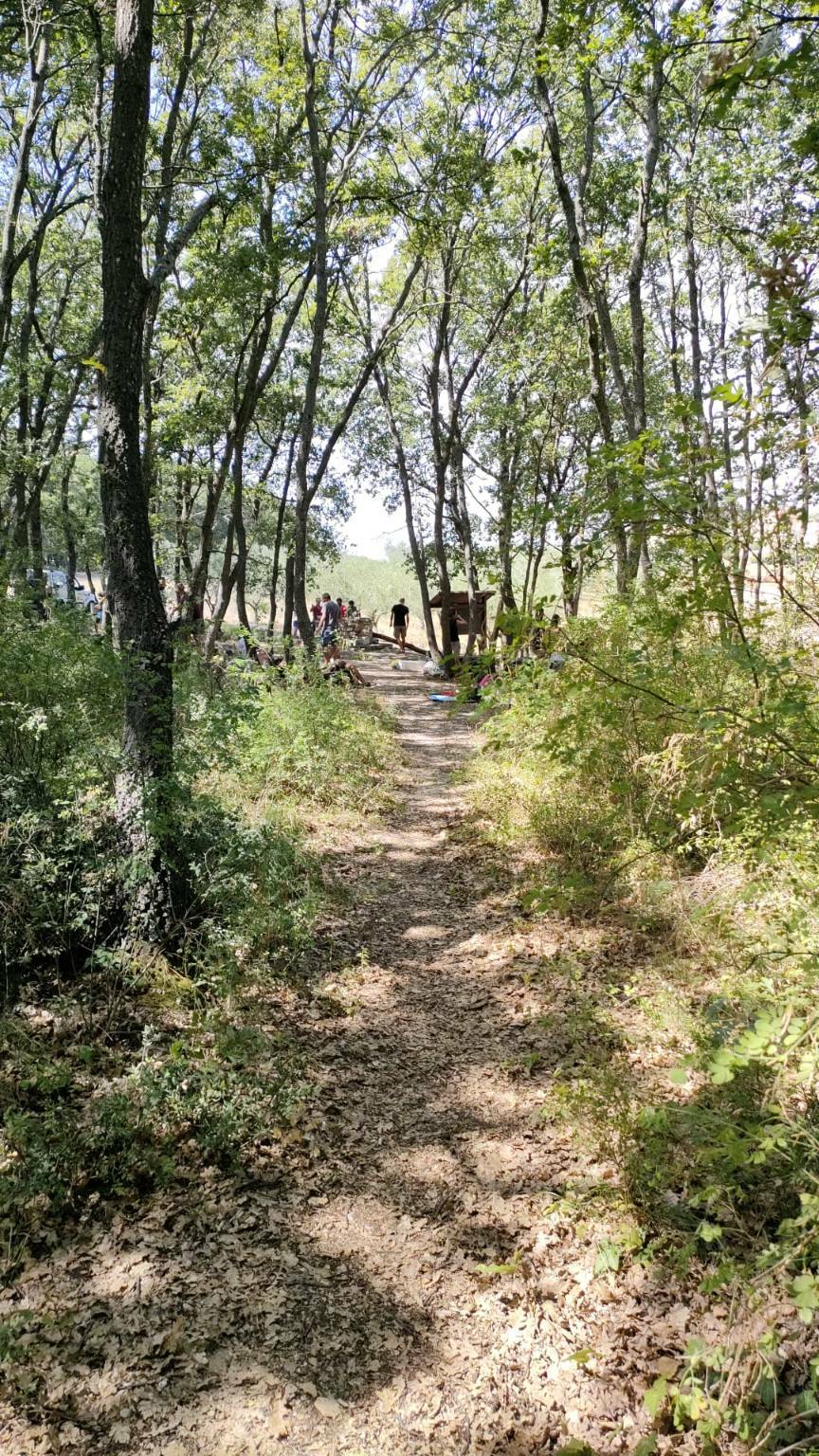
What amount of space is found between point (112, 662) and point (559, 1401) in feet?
12.4

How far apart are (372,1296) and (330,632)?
41.2ft

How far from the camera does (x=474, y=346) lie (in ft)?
66.3

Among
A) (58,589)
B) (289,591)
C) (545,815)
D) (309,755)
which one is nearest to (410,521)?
(289,591)

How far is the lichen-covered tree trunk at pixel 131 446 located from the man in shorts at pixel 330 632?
337 inches

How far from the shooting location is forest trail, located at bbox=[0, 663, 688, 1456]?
2184 millimetres

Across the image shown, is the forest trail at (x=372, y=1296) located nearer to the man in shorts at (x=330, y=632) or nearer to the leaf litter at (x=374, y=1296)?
the leaf litter at (x=374, y=1296)

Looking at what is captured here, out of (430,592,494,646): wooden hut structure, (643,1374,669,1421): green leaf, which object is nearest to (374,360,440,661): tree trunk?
(430,592,494,646): wooden hut structure

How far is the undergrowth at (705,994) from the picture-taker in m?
2.04

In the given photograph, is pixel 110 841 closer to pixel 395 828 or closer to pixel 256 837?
pixel 256 837

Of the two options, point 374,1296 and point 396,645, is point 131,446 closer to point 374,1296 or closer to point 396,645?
point 374,1296

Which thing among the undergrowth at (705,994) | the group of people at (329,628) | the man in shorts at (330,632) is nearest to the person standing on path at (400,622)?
the group of people at (329,628)

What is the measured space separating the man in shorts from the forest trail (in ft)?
32.8

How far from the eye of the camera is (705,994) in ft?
12.7

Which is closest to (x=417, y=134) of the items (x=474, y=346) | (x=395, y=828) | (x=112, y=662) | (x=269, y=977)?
(x=474, y=346)
